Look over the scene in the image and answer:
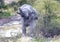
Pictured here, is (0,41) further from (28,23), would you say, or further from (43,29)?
(43,29)

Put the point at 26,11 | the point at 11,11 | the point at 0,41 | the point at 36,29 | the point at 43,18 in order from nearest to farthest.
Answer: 1. the point at 0,41
2. the point at 26,11
3. the point at 36,29
4. the point at 43,18
5. the point at 11,11

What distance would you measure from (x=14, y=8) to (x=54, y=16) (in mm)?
10001

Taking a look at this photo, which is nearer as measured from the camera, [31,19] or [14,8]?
[31,19]

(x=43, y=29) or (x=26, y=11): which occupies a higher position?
(x=26, y=11)

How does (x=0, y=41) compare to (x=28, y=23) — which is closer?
(x=0, y=41)

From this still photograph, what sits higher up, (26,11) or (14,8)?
(26,11)

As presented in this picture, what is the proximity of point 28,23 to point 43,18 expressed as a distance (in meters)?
1.62

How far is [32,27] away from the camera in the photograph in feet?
41.0

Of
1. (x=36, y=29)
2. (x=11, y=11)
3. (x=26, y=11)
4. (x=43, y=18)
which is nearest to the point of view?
(x=26, y=11)

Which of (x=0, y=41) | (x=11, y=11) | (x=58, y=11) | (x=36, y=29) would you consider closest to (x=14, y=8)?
(x=11, y=11)

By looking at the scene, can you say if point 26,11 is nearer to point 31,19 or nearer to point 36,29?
point 31,19

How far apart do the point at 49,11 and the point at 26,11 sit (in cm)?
234

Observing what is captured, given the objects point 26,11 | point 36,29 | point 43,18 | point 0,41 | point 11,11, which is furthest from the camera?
point 11,11

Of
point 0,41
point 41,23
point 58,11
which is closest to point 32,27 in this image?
point 41,23
